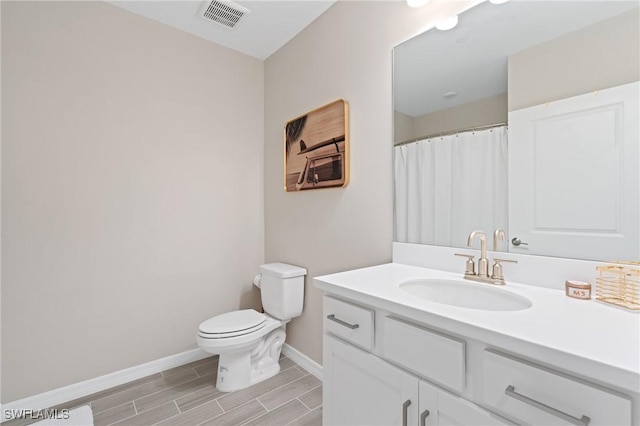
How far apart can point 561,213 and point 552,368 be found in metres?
0.64

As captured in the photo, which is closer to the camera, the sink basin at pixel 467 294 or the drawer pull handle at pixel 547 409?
the drawer pull handle at pixel 547 409

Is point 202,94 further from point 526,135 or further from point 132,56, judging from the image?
point 526,135

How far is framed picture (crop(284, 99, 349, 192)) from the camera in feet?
6.16

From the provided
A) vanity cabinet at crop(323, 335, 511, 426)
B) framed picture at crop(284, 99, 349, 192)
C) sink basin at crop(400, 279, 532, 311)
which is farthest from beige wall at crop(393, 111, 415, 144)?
vanity cabinet at crop(323, 335, 511, 426)

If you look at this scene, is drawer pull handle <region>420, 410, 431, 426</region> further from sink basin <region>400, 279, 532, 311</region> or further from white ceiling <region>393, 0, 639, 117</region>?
white ceiling <region>393, 0, 639, 117</region>

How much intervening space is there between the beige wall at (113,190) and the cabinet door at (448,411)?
1965mm

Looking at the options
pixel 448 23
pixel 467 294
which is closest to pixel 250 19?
pixel 448 23

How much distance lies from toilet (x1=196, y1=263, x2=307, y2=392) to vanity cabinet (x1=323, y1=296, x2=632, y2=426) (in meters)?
0.84

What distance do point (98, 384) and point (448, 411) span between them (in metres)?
2.18

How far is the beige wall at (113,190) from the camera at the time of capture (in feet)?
5.66

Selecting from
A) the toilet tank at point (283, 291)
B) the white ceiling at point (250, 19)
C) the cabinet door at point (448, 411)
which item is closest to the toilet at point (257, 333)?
the toilet tank at point (283, 291)

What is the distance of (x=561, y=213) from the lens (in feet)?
3.45

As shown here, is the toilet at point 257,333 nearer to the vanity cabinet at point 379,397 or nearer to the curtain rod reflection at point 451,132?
the vanity cabinet at point 379,397

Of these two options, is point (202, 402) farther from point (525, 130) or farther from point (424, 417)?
point (525, 130)
